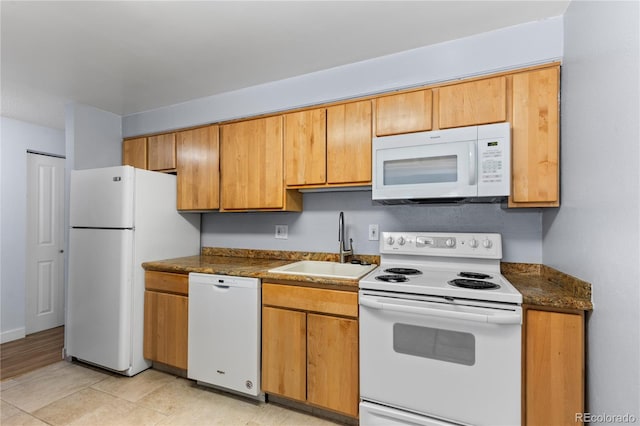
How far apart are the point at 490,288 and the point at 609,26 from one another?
120 centimetres

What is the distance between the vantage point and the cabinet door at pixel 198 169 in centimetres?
271

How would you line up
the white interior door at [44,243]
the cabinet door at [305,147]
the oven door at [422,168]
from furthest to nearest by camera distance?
1. the white interior door at [44,243]
2. the cabinet door at [305,147]
3. the oven door at [422,168]

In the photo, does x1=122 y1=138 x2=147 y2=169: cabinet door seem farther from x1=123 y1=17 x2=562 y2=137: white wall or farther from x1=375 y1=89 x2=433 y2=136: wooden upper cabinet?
x1=375 y1=89 x2=433 y2=136: wooden upper cabinet

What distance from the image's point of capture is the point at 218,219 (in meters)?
3.08

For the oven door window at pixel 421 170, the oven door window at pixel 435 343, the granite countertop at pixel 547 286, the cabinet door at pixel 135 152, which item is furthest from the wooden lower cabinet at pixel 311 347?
the cabinet door at pixel 135 152

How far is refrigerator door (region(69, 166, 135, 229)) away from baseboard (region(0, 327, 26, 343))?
5.28 feet

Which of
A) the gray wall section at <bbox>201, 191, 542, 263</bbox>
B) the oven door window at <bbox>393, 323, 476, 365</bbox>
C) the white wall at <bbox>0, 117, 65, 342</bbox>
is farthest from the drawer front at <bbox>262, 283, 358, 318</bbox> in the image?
the white wall at <bbox>0, 117, 65, 342</bbox>

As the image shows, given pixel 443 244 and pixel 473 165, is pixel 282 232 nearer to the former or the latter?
pixel 443 244

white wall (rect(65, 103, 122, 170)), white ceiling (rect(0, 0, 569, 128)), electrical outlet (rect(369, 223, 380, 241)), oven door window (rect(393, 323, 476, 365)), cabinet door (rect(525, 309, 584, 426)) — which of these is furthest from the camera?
white wall (rect(65, 103, 122, 170))

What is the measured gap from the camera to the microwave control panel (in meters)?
1.71

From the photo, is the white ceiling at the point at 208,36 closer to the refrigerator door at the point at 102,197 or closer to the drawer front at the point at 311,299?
the refrigerator door at the point at 102,197

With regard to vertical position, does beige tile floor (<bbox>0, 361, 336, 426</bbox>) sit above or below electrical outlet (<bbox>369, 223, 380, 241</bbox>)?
below

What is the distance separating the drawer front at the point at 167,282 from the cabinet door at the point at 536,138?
2.28 m

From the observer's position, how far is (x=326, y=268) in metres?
2.49
